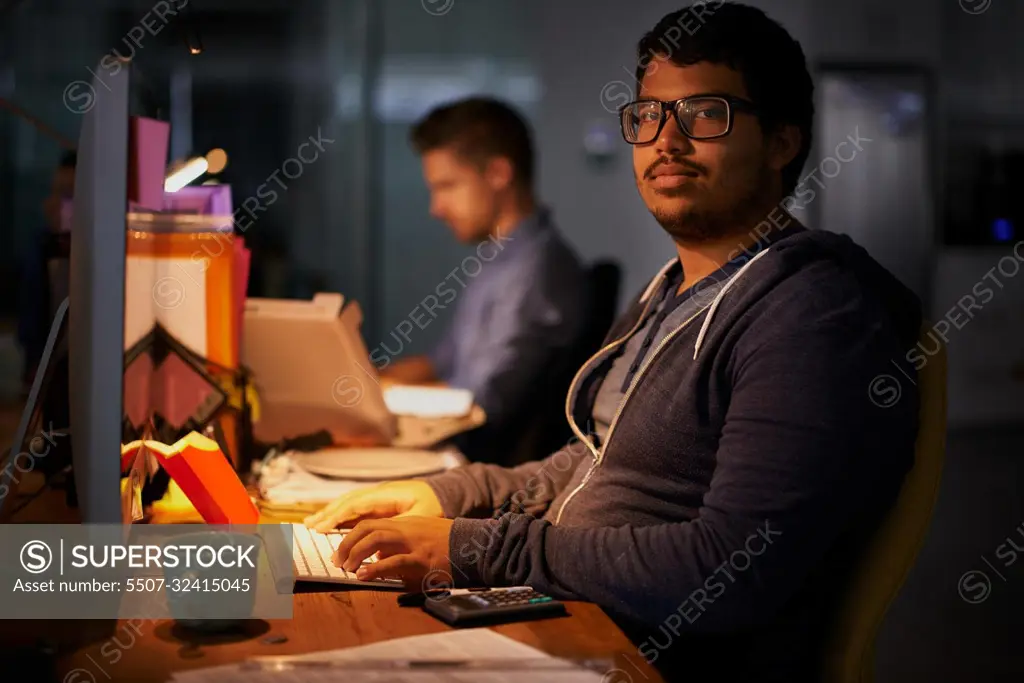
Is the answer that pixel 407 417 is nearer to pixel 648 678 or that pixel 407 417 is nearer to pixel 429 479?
pixel 429 479

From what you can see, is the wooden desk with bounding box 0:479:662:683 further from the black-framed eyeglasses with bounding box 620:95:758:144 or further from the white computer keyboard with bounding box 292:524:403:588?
the black-framed eyeglasses with bounding box 620:95:758:144

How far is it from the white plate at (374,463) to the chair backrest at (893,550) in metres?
0.82

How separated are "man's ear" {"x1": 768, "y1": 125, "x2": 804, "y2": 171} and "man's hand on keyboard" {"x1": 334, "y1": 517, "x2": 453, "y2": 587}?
707mm

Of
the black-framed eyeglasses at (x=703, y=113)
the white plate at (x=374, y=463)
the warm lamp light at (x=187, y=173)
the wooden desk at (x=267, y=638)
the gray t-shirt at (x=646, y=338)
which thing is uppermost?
the black-framed eyeglasses at (x=703, y=113)

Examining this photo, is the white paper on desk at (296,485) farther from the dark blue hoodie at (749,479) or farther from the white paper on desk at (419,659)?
the white paper on desk at (419,659)

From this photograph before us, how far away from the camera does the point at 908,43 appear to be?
6191mm

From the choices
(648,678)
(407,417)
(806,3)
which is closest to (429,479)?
(648,678)

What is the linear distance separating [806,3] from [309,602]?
18.7 ft

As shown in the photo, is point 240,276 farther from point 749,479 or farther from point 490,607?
point 749,479

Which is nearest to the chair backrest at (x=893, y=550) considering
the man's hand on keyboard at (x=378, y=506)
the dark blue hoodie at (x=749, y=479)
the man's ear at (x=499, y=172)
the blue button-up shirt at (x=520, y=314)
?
the dark blue hoodie at (x=749, y=479)

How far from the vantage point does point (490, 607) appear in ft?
3.56

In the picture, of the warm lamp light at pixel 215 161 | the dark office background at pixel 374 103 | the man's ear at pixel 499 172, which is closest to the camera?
the warm lamp light at pixel 215 161

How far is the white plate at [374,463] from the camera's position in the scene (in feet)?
5.98

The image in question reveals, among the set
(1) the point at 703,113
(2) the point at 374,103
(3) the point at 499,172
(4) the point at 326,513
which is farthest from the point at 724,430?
(2) the point at 374,103
